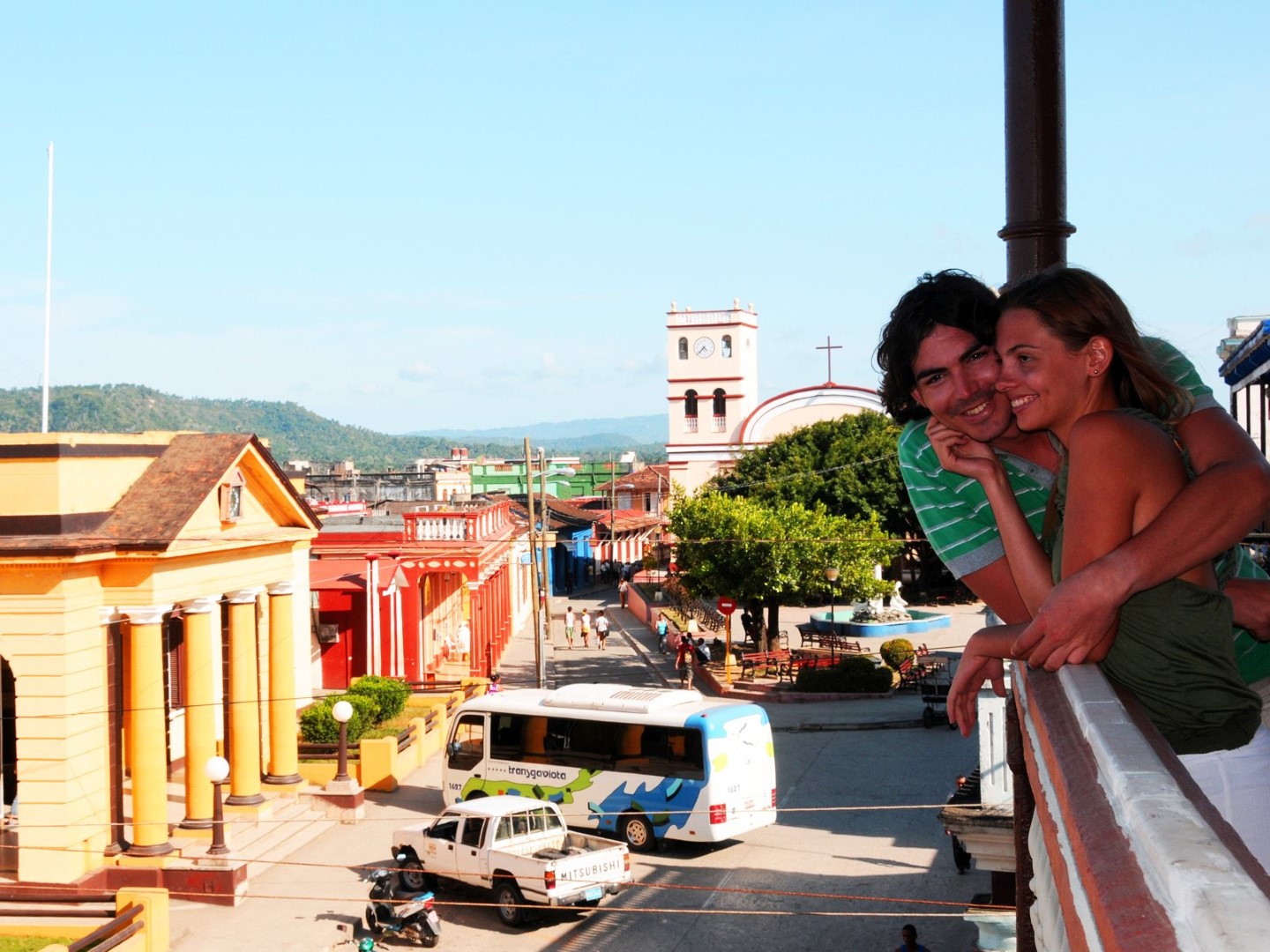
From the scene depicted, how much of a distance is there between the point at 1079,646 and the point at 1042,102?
11.2ft

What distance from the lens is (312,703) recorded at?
25922mm

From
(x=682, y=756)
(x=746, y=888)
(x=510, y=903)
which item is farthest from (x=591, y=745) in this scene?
(x=746, y=888)

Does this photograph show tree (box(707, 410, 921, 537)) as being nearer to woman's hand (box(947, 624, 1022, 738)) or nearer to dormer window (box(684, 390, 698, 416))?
dormer window (box(684, 390, 698, 416))

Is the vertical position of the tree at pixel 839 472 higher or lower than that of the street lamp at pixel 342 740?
higher

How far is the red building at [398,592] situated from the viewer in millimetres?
33531

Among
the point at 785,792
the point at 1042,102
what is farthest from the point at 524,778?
the point at 1042,102

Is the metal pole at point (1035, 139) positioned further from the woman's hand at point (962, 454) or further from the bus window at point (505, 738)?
the bus window at point (505, 738)

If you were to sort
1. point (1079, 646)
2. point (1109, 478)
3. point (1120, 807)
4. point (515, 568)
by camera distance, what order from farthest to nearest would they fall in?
point (515, 568) → point (1109, 478) → point (1079, 646) → point (1120, 807)

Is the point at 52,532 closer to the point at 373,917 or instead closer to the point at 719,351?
the point at 373,917

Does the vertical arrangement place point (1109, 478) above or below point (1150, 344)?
below

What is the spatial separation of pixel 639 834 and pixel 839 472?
34067 mm

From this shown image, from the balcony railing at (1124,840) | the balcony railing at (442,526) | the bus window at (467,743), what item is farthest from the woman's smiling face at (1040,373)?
the balcony railing at (442,526)

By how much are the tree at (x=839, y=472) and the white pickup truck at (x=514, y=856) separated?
32.5m

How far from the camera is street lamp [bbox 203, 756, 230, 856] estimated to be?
17.9m
